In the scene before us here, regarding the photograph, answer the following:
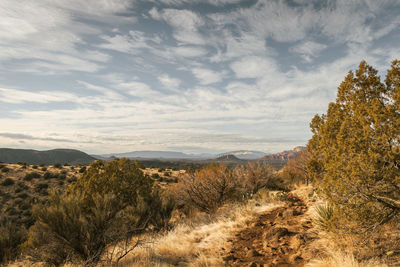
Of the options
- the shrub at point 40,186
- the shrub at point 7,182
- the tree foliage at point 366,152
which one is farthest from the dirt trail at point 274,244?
the shrub at point 7,182

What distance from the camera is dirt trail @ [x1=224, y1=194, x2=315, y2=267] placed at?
213 inches

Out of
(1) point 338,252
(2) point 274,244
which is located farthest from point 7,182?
(1) point 338,252

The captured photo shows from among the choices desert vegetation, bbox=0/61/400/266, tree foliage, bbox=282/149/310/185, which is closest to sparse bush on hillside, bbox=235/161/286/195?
tree foliage, bbox=282/149/310/185

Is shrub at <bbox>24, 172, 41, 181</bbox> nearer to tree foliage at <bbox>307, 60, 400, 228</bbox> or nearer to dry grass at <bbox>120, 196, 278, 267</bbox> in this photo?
dry grass at <bbox>120, 196, 278, 267</bbox>

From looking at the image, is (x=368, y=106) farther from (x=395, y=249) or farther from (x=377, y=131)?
(x=395, y=249)

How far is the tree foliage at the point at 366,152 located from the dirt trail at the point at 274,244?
1580 mm

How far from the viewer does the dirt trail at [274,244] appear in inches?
213

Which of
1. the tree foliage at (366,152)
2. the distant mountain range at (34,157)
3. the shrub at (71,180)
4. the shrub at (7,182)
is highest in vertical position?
the tree foliage at (366,152)

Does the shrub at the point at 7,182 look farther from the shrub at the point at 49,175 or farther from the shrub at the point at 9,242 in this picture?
the shrub at the point at 9,242

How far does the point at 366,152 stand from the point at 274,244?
377 cm

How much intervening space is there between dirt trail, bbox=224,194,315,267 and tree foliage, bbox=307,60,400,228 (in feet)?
5.18

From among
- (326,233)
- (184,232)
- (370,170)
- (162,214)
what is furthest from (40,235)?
(370,170)

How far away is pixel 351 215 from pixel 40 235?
8.57 m

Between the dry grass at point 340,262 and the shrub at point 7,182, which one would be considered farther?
the shrub at point 7,182
